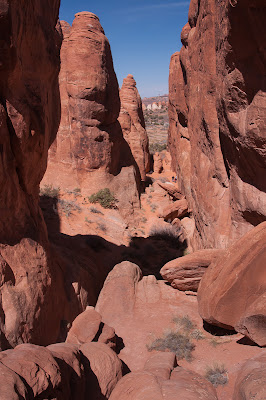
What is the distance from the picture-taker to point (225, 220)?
7.30m

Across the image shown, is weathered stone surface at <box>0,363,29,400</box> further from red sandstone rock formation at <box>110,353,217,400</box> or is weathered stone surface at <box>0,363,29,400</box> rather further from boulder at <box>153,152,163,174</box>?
boulder at <box>153,152,163,174</box>

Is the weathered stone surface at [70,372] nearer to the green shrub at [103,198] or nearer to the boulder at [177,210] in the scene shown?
the boulder at [177,210]

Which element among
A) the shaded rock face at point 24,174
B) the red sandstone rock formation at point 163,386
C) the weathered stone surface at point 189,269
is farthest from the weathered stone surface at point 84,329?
the weathered stone surface at point 189,269

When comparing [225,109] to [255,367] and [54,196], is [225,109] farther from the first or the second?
[54,196]

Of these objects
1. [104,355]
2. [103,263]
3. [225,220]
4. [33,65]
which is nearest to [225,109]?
[225,220]

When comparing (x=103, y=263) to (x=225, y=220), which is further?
(x=103, y=263)

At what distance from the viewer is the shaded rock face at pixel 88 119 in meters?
14.5

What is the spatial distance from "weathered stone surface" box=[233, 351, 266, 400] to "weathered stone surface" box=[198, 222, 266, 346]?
0.60 m

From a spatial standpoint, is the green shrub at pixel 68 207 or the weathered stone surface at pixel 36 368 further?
the green shrub at pixel 68 207

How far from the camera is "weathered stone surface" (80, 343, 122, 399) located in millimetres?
4105

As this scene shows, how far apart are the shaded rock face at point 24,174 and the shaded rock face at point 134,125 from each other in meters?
12.9

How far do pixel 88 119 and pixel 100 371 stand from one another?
12.6 m

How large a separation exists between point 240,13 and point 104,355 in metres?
6.06

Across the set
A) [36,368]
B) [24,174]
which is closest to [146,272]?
[24,174]
